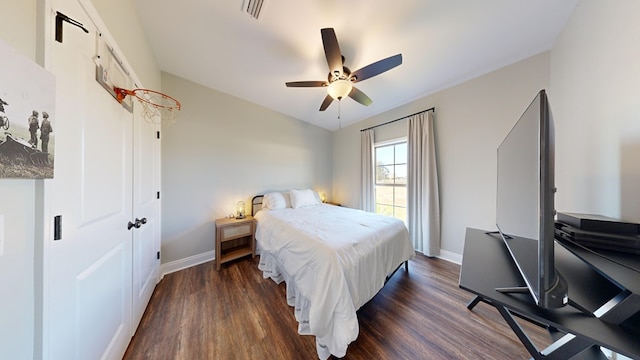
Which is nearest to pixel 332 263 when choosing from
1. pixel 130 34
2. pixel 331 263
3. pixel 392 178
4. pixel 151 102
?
pixel 331 263

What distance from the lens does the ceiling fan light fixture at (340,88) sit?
1880mm

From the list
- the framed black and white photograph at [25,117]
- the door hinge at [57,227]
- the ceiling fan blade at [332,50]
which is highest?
the ceiling fan blade at [332,50]

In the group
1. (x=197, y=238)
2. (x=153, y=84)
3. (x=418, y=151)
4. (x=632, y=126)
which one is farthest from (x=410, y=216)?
(x=153, y=84)

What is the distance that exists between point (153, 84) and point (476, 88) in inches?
159

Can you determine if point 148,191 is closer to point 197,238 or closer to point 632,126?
point 197,238

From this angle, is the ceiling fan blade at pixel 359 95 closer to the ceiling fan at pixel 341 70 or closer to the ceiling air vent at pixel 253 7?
the ceiling fan at pixel 341 70

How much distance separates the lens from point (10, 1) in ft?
1.84

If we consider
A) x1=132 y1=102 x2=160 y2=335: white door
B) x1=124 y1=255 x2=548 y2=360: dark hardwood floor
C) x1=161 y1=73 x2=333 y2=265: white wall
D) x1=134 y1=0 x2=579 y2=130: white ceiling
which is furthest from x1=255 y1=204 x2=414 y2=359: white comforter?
x1=134 y1=0 x2=579 y2=130: white ceiling

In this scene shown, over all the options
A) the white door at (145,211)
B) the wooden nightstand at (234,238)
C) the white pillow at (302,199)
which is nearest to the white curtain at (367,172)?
the white pillow at (302,199)

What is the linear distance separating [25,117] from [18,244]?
1.42 feet

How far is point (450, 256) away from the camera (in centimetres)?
261

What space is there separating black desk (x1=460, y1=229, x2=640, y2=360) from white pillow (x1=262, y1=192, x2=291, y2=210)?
247 centimetres

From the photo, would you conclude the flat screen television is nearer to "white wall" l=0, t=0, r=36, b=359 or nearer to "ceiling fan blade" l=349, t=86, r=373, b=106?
→ "ceiling fan blade" l=349, t=86, r=373, b=106

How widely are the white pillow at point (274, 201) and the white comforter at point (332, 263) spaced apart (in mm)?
597
